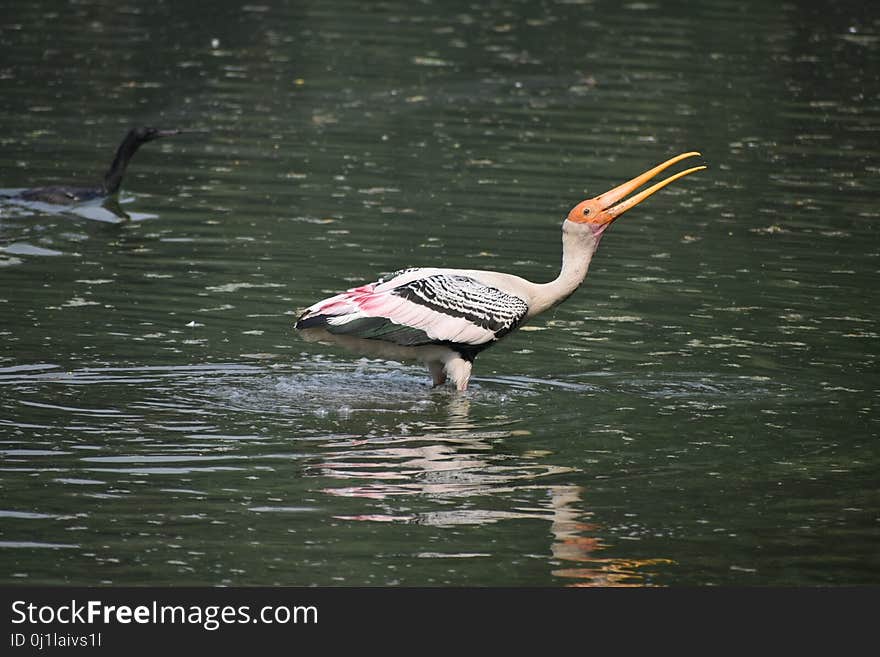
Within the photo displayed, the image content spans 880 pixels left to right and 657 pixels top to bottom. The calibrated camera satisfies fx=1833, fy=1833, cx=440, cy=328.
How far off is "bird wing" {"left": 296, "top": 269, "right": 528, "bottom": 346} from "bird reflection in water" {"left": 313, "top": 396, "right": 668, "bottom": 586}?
2.61 ft

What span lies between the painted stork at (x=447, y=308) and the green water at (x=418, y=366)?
1.29 feet

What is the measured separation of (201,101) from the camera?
2764cm

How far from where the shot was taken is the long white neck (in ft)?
45.1

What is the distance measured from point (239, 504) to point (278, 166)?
12.5 meters

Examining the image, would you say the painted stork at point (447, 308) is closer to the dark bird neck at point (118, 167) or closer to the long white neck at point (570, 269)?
the long white neck at point (570, 269)

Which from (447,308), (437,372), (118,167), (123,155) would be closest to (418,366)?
(437,372)

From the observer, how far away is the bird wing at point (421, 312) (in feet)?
43.2

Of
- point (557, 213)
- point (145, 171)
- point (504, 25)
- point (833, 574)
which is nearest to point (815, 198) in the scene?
point (557, 213)

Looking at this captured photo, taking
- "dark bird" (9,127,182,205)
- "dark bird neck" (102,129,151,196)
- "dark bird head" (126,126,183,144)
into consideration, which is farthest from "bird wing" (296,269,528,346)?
"dark bird head" (126,126,183,144)

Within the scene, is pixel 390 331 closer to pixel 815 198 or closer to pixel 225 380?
Answer: pixel 225 380

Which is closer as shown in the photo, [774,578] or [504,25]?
[774,578]

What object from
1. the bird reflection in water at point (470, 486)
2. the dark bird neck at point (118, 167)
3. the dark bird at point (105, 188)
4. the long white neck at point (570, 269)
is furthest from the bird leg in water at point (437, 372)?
the dark bird neck at point (118, 167)

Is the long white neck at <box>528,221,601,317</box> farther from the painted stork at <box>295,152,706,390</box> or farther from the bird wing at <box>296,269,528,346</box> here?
the bird wing at <box>296,269,528,346</box>

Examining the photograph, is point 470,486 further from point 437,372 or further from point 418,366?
point 418,366
